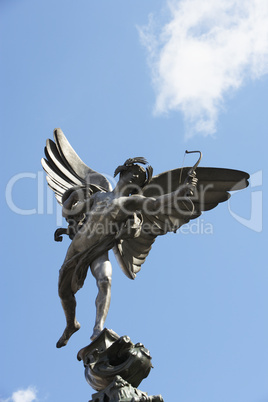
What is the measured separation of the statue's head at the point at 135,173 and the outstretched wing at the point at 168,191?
157mm

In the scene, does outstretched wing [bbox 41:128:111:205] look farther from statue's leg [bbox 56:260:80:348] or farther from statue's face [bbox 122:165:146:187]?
statue's leg [bbox 56:260:80:348]

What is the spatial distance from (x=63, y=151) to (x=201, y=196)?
2561 mm

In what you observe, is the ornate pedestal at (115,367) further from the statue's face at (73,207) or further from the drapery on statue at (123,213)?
the statue's face at (73,207)

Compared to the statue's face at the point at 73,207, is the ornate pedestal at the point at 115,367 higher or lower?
lower

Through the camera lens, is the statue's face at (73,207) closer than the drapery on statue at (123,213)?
No

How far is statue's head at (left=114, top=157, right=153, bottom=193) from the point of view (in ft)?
34.1

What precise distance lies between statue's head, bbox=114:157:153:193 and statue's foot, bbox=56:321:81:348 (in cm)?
208

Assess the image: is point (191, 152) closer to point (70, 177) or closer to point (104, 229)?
point (104, 229)

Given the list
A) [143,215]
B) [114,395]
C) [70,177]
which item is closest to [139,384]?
[114,395]

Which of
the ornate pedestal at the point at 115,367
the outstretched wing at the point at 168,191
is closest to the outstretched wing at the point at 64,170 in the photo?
the outstretched wing at the point at 168,191

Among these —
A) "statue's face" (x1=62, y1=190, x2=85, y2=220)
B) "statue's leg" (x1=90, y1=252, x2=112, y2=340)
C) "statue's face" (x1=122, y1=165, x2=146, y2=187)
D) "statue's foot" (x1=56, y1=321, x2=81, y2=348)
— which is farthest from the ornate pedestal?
"statue's face" (x1=122, y1=165, x2=146, y2=187)

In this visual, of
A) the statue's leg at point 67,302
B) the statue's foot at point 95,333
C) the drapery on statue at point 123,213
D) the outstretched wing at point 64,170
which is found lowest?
the statue's foot at point 95,333

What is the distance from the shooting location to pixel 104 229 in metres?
9.94

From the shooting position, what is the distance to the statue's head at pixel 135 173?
409 inches
